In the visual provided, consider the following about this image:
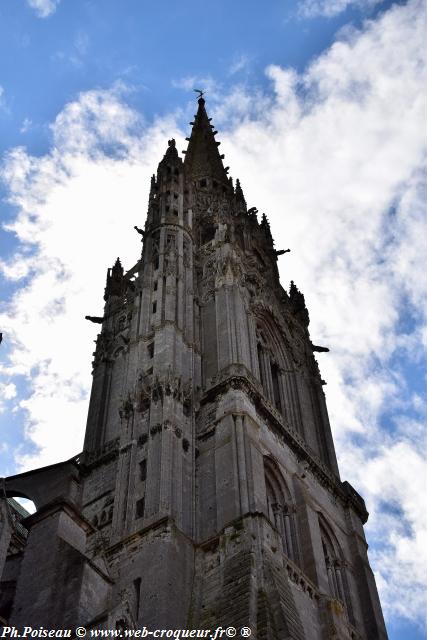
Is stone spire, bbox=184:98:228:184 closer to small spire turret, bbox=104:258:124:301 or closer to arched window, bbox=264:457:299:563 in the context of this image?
small spire turret, bbox=104:258:124:301

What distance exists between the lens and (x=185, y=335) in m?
34.5

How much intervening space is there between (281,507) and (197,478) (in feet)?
12.3

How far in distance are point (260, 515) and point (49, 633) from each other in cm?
804

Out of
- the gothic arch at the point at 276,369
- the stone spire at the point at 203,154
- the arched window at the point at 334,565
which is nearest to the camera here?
the arched window at the point at 334,565

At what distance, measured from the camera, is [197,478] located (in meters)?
28.5

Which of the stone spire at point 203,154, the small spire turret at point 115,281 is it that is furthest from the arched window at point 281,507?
the stone spire at point 203,154

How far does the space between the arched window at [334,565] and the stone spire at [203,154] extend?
24.3 metres

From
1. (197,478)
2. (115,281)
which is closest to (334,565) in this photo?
(197,478)

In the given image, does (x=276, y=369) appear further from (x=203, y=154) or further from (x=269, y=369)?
(x=203, y=154)

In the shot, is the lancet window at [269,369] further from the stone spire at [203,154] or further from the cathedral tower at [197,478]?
the stone spire at [203,154]

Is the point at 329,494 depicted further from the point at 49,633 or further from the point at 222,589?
the point at 49,633

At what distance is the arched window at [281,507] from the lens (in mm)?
29438

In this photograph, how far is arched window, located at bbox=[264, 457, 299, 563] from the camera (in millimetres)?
29438

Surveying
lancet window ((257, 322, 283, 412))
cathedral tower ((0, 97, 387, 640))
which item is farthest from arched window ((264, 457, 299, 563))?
lancet window ((257, 322, 283, 412))
